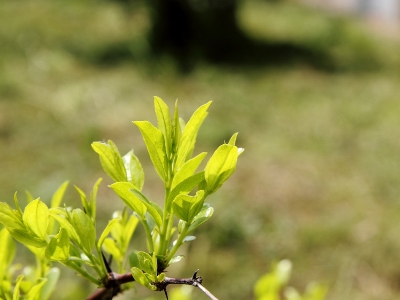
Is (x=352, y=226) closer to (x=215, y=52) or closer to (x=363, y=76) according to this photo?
(x=363, y=76)

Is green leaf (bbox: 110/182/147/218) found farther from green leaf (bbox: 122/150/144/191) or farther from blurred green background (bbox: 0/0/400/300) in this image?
blurred green background (bbox: 0/0/400/300)

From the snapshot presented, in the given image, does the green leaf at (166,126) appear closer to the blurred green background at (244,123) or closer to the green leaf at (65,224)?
the green leaf at (65,224)

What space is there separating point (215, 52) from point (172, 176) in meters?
4.12

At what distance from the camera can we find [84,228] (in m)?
0.37

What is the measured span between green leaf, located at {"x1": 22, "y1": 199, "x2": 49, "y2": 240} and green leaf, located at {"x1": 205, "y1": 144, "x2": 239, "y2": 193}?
0.36 ft

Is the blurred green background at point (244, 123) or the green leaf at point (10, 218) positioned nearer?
the green leaf at point (10, 218)

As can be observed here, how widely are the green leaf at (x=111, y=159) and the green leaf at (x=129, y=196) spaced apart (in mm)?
23

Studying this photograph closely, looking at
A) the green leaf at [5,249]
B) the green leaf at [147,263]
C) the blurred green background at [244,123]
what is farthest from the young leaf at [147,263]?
the blurred green background at [244,123]

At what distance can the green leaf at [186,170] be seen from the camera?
0.35 meters

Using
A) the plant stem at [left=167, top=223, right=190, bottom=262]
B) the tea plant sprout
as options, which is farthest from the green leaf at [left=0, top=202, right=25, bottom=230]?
the plant stem at [left=167, top=223, right=190, bottom=262]

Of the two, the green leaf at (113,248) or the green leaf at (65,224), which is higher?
the green leaf at (65,224)

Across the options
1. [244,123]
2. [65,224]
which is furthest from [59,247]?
[244,123]

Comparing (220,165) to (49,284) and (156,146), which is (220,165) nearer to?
(156,146)

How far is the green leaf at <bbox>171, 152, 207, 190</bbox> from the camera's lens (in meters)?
0.35
